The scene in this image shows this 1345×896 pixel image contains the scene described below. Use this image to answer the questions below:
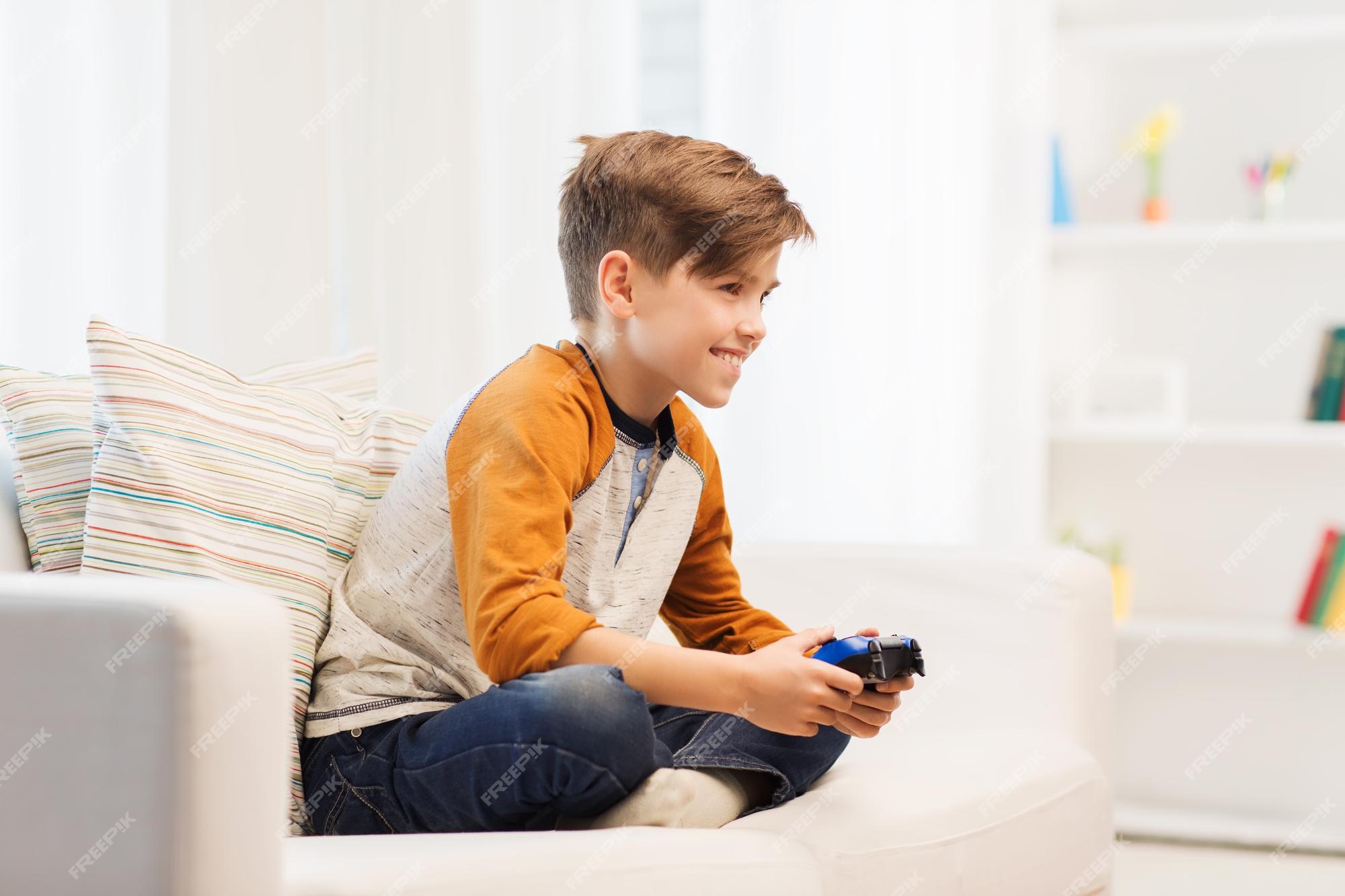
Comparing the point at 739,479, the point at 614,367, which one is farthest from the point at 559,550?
the point at 739,479

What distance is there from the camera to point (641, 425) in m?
1.16

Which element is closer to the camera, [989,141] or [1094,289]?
[989,141]

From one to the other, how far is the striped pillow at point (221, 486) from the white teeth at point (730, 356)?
14.6 inches

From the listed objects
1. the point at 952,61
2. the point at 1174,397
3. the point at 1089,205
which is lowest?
the point at 1174,397

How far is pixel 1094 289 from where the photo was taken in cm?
262

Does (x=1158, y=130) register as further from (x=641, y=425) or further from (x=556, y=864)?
(x=556, y=864)

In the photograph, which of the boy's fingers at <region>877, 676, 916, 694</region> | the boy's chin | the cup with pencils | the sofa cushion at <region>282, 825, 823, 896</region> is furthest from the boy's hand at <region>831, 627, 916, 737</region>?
the cup with pencils

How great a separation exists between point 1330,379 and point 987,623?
1.41m

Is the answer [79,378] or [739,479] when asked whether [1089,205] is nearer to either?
[739,479]

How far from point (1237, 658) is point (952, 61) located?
128cm

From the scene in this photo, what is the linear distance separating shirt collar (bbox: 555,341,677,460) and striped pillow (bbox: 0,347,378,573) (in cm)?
41

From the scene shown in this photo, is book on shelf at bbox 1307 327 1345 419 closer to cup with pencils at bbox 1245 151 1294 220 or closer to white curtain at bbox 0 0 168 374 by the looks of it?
cup with pencils at bbox 1245 151 1294 220

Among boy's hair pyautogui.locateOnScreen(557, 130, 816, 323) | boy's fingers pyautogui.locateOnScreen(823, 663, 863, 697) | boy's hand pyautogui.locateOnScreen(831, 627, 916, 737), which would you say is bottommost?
boy's hand pyautogui.locateOnScreen(831, 627, 916, 737)

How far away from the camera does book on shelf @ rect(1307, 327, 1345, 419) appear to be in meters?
2.35
